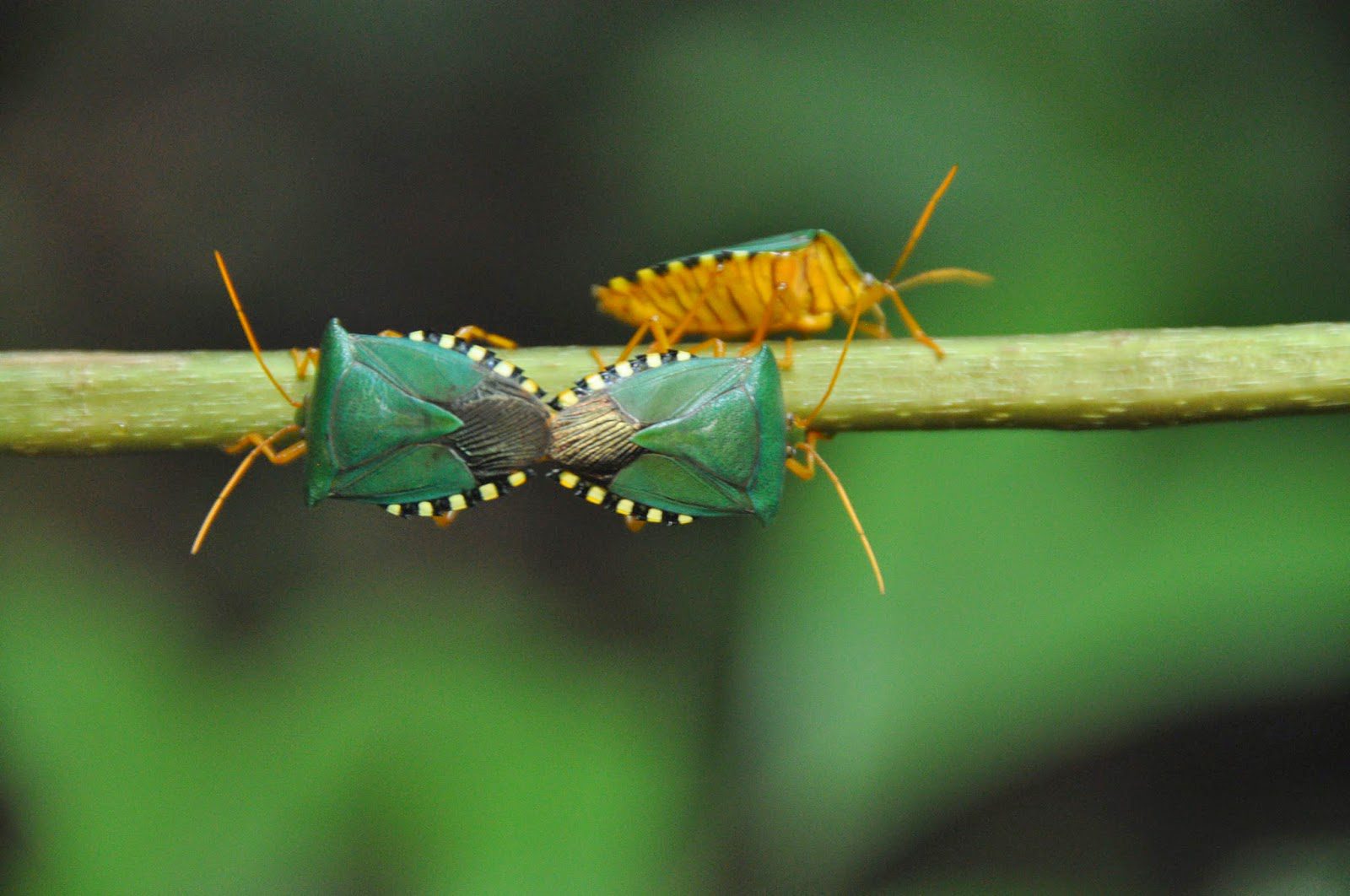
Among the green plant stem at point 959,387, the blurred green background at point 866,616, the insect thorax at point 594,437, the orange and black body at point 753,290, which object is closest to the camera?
the green plant stem at point 959,387

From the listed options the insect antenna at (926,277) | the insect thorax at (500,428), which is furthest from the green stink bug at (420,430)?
the insect antenna at (926,277)

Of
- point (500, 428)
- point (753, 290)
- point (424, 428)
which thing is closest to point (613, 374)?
point (500, 428)

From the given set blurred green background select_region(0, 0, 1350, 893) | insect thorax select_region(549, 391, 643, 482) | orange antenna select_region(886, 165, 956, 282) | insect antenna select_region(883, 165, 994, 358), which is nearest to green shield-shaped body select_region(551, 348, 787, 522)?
insect thorax select_region(549, 391, 643, 482)

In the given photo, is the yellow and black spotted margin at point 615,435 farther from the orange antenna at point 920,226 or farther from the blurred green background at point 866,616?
the blurred green background at point 866,616

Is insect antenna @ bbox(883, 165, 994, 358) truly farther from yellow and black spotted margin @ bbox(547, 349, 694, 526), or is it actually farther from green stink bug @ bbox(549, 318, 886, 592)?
yellow and black spotted margin @ bbox(547, 349, 694, 526)

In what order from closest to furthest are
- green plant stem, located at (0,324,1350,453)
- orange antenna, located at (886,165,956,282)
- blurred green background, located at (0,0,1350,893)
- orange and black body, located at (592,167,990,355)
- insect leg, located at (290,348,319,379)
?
green plant stem, located at (0,324,1350,453), insect leg, located at (290,348,319,379), orange antenna, located at (886,165,956,282), orange and black body, located at (592,167,990,355), blurred green background, located at (0,0,1350,893)

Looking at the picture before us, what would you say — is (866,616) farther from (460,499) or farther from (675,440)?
(460,499)

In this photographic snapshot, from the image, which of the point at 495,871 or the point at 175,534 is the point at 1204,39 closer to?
the point at 495,871
